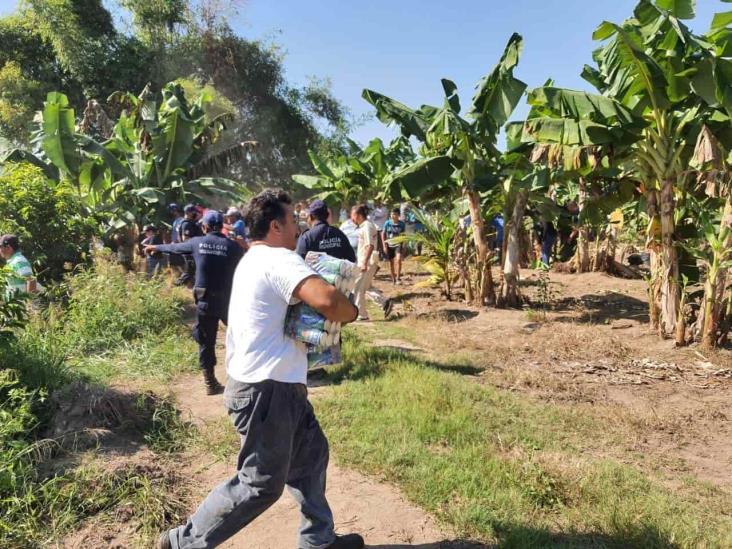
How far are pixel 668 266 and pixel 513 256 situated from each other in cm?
281

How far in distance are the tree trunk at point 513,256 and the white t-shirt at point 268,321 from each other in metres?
7.85

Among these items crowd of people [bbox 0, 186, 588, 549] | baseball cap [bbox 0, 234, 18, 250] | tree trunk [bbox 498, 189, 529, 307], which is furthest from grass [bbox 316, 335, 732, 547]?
tree trunk [bbox 498, 189, 529, 307]

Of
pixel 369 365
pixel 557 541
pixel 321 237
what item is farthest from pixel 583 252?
pixel 557 541

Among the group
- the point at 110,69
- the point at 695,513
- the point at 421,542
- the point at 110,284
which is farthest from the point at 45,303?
the point at 110,69

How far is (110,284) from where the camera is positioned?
7.63m

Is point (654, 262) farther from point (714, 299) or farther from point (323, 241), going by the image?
point (323, 241)

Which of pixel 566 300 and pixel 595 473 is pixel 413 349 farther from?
pixel 566 300

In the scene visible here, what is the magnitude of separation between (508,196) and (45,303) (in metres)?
7.87

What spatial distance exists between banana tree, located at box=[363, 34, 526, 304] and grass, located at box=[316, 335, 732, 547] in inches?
166

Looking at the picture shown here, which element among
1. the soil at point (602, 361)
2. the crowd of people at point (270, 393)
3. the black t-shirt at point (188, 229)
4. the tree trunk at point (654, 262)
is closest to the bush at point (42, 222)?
the black t-shirt at point (188, 229)

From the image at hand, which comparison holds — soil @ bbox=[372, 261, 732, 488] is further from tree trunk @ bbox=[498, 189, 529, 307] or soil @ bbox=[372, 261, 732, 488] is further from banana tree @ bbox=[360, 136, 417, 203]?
banana tree @ bbox=[360, 136, 417, 203]

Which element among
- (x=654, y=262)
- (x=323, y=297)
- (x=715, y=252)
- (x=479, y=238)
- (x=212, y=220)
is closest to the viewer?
(x=323, y=297)

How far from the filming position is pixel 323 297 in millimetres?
2359

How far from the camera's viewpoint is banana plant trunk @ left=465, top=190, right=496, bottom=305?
31.7 feet
